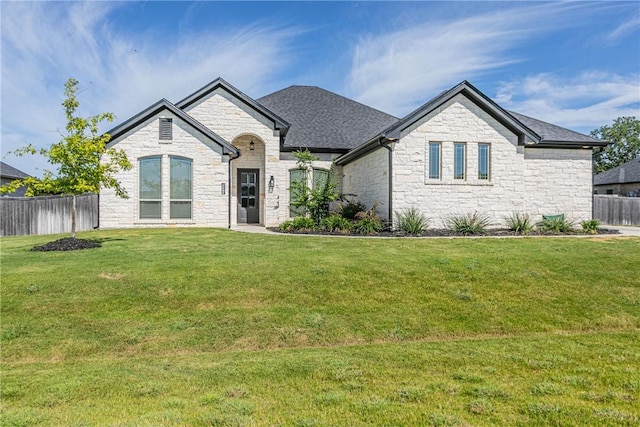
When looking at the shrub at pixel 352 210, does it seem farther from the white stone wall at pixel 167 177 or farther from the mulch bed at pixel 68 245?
the mulch bed at pixel 68 245

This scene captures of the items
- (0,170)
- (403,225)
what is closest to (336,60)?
(403,225)

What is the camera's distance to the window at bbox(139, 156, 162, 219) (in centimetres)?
1692

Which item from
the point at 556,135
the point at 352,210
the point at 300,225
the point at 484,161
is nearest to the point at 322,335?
the point at 300,225

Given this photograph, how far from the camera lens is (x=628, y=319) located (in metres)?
6.75

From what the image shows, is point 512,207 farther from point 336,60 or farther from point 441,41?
point 336,60

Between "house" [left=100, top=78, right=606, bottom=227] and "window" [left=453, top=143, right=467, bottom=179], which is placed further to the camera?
"window" [left=453, top=143, right=467, bottom=179]

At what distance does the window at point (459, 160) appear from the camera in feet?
51.0

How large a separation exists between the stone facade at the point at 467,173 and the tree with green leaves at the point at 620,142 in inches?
1841

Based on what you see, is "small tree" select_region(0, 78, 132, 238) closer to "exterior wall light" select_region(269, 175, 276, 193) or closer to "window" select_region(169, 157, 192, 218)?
"window" select_region(169, 157, 192, 218)

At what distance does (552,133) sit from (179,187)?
52.4ft

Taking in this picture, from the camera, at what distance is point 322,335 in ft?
20.4

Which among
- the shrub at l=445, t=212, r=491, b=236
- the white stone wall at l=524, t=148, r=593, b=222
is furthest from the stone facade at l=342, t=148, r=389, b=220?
the white stone wall at l=524, t=148, r=593, b=222

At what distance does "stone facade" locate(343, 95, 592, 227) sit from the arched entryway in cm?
648

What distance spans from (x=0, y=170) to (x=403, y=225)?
29215mm
